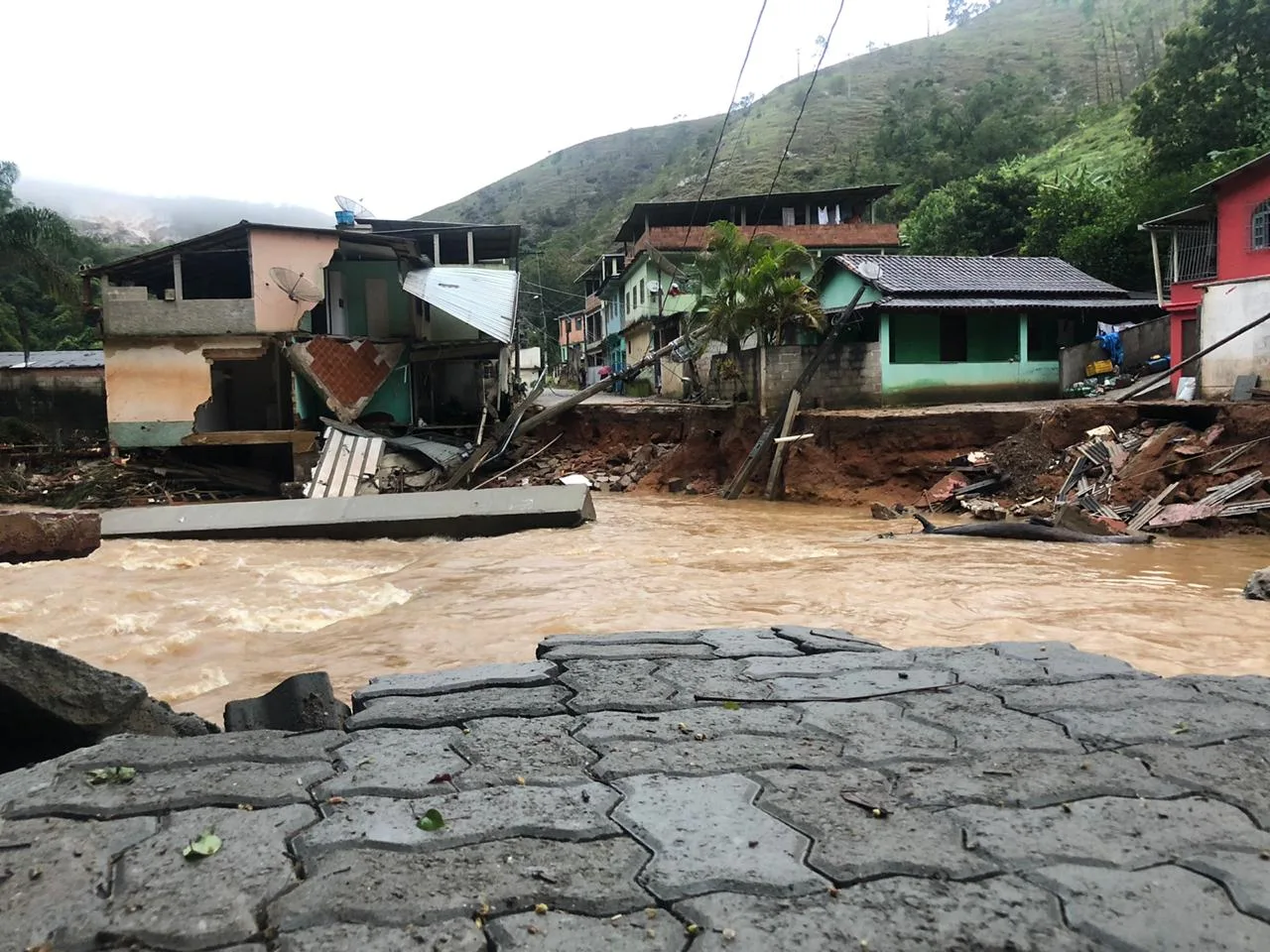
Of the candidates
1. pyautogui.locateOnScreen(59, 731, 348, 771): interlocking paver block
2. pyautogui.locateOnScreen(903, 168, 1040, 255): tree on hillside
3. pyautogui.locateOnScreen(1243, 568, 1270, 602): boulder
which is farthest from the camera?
pyautogui.locateOnScreen(903, 168, 1040, 255): tree on hillside

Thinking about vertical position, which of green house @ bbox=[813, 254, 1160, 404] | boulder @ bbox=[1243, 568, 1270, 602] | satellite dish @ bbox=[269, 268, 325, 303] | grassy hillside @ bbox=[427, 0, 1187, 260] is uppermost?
grassy hillside @ bbox=[427, 0, 1187, 260]

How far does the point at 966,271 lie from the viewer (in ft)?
72.4

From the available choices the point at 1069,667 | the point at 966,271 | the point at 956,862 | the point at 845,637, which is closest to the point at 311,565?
the point at 845,637

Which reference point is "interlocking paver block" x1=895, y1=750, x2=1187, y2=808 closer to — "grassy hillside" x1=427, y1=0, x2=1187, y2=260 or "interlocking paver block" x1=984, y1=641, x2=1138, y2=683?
"interlocking paver block" x1=984, y1=641, x2=1138, y2=683

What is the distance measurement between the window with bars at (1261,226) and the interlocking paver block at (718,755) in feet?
67.1

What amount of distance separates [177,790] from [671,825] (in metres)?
1.00

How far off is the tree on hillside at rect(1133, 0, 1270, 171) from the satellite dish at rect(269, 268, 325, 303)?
81.2ft

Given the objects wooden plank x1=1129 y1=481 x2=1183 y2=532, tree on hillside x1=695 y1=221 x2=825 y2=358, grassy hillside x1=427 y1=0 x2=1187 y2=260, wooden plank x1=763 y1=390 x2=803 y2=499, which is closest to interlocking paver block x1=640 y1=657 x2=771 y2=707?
wooden plank x1=1129 y1=481 x2=1183 y2=532

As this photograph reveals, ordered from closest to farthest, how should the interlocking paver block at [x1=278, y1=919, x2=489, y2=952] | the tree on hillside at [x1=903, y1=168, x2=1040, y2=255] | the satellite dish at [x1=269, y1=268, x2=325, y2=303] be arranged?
1. the interlocking paver block at [x1=278, y1=919, x2=489, y2=952]
2. the satellite dish at [x1=269, y1=268, x2=325, y2=303]
3. the tree on hillside at [x1=903, y1=168, x2=1040, y2=255]

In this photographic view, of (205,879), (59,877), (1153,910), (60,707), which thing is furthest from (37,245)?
(1153,910)

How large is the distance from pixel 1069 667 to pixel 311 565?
829 centimetres

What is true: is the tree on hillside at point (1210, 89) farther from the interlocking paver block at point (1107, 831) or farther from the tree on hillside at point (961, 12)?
the tree on hillside at point (961, 12)

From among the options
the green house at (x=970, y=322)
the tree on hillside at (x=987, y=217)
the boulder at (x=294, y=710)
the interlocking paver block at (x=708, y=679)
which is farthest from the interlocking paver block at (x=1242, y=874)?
the tree on hillside at (x=987, y=217)

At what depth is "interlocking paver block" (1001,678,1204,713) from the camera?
2352 millimetres
